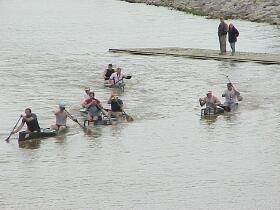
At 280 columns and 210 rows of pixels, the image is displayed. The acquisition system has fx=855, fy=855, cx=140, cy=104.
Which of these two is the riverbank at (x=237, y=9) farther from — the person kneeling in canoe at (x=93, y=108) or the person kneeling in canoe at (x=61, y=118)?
the person kneeling in canoe at (x=61, y=118)

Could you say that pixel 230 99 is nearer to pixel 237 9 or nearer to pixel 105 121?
pixel 105 121

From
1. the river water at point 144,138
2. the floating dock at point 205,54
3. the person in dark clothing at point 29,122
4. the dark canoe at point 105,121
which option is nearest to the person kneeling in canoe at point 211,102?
the river water at point 144,138

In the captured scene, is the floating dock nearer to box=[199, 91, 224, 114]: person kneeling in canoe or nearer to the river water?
the river water

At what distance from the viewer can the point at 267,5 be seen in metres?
81.3

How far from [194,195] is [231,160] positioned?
4301 millimetres

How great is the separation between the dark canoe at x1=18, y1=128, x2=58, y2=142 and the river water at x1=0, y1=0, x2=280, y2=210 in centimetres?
44

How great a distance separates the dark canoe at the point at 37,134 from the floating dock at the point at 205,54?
20363 millimetres

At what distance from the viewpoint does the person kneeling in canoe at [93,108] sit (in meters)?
34.2

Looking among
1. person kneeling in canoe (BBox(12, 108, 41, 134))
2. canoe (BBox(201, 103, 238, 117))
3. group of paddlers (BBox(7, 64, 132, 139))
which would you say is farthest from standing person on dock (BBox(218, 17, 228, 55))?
person kneeling in canoe (BBox(12, 108, 41, 134))

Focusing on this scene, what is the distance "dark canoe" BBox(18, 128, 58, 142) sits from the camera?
31781mm

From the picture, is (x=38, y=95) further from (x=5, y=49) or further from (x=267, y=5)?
(x=267, y=5)

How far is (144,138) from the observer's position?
32375mm

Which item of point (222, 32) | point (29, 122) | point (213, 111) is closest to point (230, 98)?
point (213, 111)

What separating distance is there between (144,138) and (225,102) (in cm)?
598
